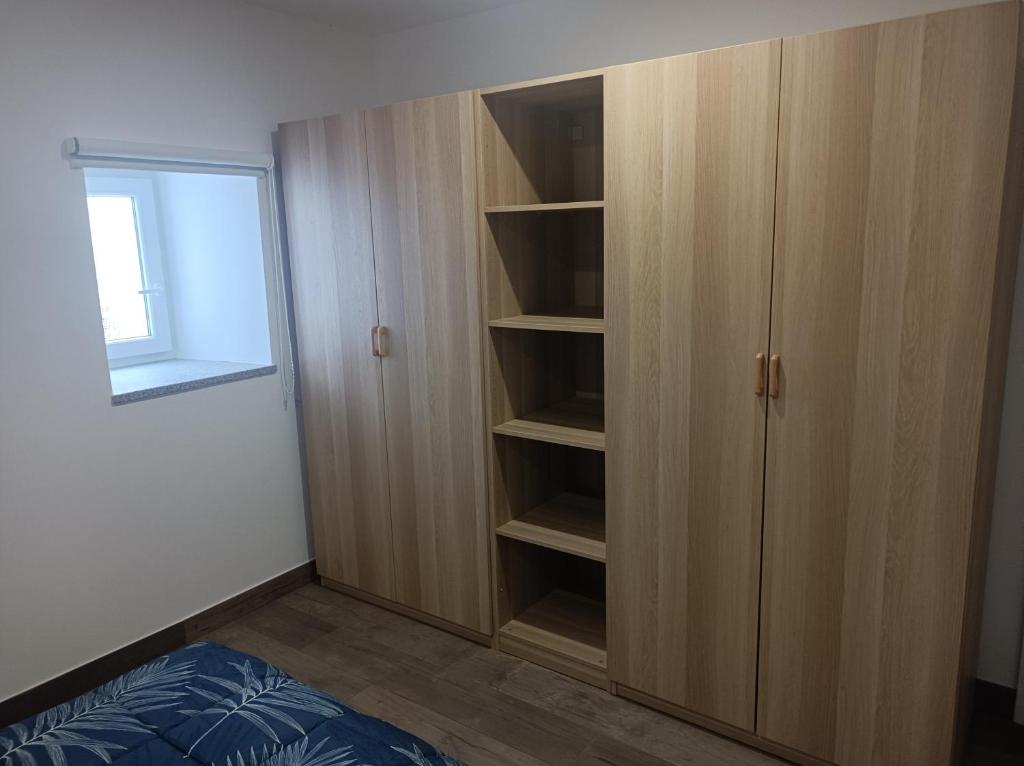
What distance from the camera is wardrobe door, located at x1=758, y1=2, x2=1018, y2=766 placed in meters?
1.69

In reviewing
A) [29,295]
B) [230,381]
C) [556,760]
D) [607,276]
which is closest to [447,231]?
[607,276]

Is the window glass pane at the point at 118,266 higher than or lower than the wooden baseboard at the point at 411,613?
higher

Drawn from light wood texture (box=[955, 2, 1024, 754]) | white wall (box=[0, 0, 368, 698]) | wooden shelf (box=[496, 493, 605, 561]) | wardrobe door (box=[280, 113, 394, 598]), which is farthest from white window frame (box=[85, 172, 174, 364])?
light wood texture (box=[955, 2, 1024, 754])

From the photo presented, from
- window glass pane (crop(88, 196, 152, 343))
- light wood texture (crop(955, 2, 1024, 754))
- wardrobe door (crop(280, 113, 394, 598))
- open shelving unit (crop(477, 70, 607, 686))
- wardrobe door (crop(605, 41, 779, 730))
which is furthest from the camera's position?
window glass pane (crop(88, 196, 152, 343))

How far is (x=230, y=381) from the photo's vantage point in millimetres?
2979

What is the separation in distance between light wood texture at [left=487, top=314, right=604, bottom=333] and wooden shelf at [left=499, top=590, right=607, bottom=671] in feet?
3.73

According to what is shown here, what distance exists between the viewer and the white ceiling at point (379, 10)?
292cm

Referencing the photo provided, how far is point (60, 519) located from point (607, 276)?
2012mm

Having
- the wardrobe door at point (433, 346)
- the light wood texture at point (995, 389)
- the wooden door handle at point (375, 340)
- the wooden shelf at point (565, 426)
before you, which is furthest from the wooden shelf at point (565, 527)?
the light wood texture at point (995, 389)

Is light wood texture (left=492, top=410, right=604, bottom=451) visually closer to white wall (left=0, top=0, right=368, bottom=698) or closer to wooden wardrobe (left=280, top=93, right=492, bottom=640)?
wooden wardrobe (left=280, top=93, right=492, bottom=640)

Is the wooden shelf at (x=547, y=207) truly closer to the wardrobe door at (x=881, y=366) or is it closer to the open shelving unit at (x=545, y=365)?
the open shelving unit at (x=545, y=365)

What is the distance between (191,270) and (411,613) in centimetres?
177

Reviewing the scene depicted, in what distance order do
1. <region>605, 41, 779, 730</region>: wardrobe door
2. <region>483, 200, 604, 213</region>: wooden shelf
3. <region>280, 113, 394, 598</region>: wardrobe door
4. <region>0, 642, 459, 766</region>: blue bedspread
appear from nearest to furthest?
<region>0, 642, 459, 766</region>: blue bedspread < <region>605, 41, 779, 730</region>: wardrobe door < <region>483, 200, 604, 213</region>: wooden shelf < <region>280, 113, 394, 598</region>: wardrobe door

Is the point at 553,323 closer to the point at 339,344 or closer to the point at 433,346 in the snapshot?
the point at 433,346
